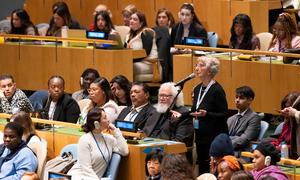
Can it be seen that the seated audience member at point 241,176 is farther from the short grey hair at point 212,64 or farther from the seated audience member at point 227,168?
the short grey hair at point 212,64

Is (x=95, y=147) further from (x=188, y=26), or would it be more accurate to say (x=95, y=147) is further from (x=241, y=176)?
(x=188, y=26)

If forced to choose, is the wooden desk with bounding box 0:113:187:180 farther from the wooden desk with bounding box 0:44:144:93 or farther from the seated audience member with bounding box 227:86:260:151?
the wooden desk with bounding box 0:44:144:93

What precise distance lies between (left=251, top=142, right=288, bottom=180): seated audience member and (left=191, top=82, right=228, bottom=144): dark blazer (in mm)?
2044

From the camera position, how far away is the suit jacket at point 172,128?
1191 cm

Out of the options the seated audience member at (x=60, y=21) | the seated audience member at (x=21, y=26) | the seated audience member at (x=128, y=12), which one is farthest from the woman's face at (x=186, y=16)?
the seated audience member at (x=21, y=26)

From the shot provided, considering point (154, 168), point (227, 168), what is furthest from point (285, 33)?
point (227, 168)

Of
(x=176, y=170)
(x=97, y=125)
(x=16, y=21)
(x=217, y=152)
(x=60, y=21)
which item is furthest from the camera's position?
(x=60, y=21)

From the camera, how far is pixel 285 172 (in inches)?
398

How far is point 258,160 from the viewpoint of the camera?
32.6 ft

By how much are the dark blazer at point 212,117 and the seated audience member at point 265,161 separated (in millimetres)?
2044

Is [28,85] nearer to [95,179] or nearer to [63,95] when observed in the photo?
[63,95]

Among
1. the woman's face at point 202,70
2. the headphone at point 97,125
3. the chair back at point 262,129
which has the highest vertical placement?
the woman's face at point 202,70

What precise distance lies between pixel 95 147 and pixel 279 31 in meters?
3.33

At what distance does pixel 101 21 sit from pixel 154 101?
1.29 metres
